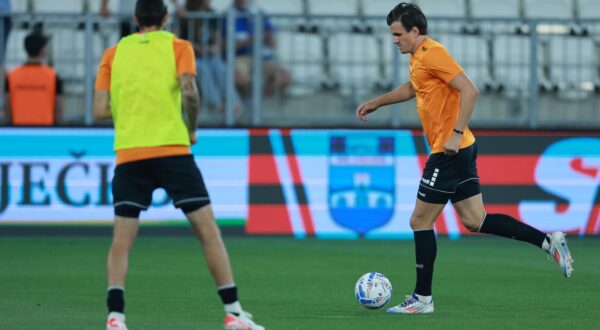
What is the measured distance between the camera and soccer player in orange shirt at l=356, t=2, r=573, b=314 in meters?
8.91

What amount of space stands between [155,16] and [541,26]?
9880 mm

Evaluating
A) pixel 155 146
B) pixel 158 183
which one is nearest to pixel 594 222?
pixel 158 183

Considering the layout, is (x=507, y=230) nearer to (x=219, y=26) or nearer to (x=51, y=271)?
(x=51, y=271)

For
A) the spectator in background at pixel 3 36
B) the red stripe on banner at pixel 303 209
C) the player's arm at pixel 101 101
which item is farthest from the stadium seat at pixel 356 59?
the player's arm at pixel 101 101

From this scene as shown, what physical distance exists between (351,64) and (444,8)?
222cm

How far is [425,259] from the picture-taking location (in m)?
9.12

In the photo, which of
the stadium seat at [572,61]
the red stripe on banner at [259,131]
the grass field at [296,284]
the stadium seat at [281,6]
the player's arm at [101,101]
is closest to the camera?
the player's arm at [101,101]

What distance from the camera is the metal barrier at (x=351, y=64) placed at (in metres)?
16.1

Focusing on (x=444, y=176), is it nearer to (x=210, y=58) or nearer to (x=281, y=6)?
(x=210, y=58)

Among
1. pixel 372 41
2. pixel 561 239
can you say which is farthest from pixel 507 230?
pixel 372 41

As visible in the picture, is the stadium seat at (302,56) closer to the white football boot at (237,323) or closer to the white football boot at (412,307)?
the white football boot at (412,307)

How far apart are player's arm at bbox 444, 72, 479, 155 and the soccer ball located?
1.07 metres

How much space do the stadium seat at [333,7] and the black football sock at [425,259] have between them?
9.16m

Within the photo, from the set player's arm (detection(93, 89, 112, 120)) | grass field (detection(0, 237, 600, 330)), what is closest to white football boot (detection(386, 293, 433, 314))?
grass field (detection(0, 237, 600, 330))
